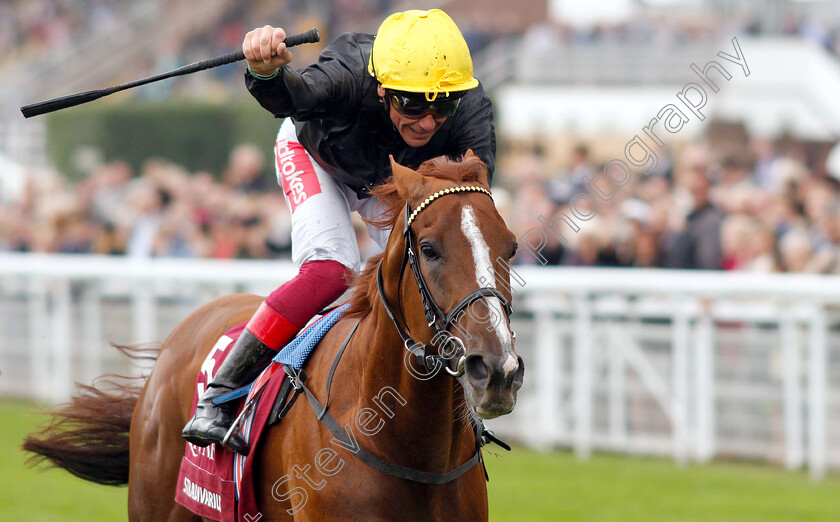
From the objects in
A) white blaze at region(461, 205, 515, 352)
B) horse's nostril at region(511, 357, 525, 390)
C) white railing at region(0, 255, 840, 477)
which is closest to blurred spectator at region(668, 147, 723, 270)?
white railing at region(0, 255, 840, 477)

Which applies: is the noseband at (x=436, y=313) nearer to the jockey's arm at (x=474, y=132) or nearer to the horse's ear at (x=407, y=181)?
the horse's ear at (x=407, y=181)

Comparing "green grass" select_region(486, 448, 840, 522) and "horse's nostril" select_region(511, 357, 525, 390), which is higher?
"horse's nostril" select_region(511, 357, 525, 390)

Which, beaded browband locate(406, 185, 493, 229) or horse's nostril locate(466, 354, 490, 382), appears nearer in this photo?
horse's nostril locate(466, 354, 490, 382)

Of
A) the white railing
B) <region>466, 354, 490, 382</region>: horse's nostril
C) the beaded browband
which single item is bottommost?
the white railing

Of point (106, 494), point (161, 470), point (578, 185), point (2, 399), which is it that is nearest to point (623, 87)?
point (578, 185)

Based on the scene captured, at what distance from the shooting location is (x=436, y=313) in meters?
2.93

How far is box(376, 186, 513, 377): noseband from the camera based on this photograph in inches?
112

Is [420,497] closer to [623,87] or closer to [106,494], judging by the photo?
[106,494]

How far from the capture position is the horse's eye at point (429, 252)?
2.96m

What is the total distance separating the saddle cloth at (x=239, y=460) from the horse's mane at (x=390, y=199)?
27 centimetres

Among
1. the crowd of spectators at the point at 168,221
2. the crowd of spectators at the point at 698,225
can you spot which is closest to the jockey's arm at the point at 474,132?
the crowd of spectators at the point at 698,225

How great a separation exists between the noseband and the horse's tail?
2139mm

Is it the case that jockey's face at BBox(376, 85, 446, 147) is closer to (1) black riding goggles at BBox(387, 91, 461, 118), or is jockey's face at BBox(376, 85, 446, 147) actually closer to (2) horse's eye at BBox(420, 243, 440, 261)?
(1) black riding goggles at BBox(387, 91, 461, 118)

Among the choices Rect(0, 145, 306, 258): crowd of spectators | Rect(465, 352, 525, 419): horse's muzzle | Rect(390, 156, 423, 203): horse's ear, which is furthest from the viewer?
Rect(0, 145, 306, 258): crowd of spectators
